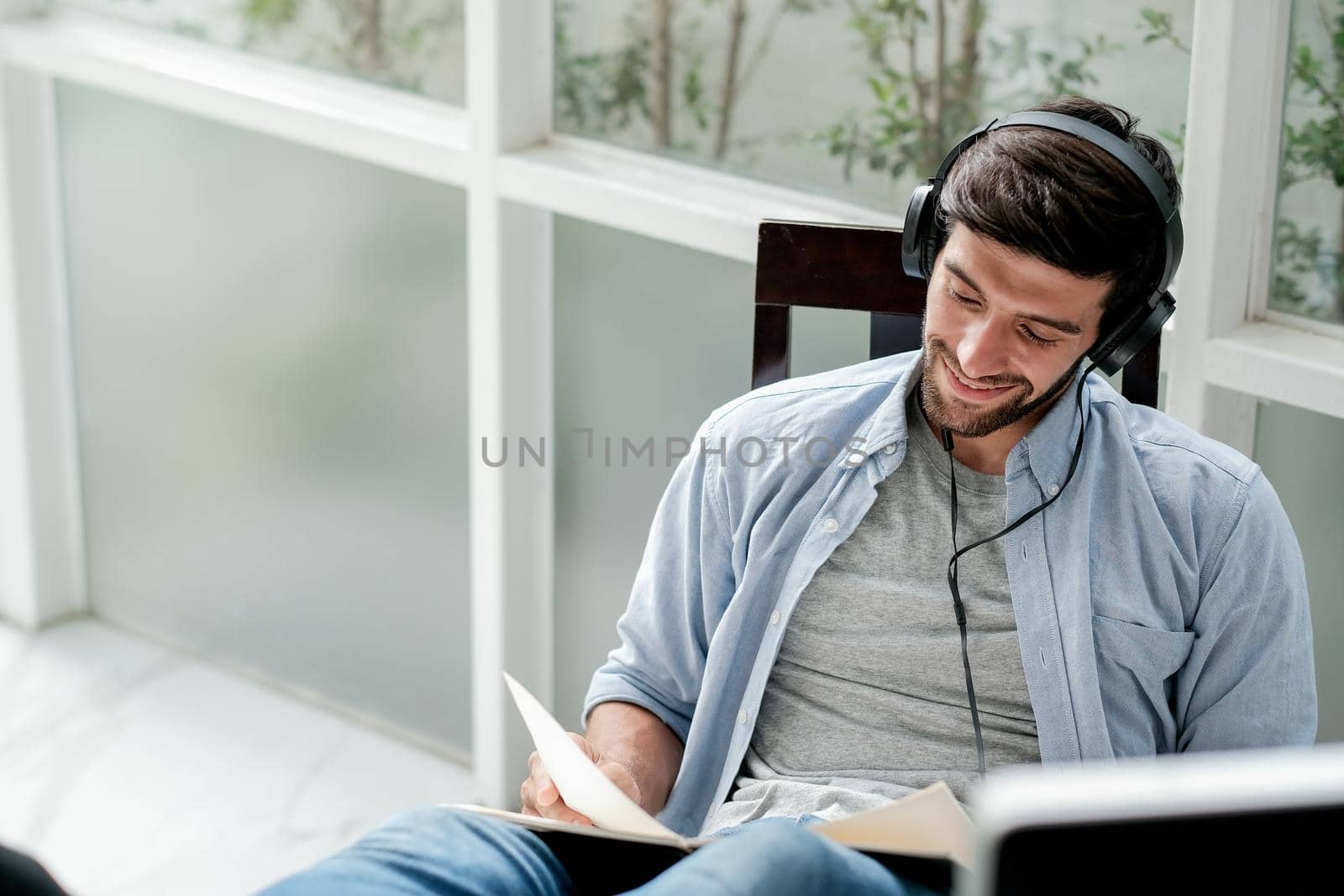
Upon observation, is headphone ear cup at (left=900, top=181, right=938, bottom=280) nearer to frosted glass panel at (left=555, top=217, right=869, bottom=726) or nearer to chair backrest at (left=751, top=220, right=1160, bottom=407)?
chair backrest at (left=751, top=220, right=1160, bottom=407)

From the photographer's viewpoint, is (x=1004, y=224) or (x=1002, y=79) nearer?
(x=1004, y=224)

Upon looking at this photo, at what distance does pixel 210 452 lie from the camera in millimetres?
2570

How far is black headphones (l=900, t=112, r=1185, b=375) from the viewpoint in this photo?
1215 mm

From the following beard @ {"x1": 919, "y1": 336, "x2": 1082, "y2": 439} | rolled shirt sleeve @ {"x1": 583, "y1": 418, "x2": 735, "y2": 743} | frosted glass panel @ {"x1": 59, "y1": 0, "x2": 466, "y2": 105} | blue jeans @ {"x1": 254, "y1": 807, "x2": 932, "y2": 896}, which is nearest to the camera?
blue jeans @ {"x1": 254, "y1": 807, "x2": 932, "y2": 896}

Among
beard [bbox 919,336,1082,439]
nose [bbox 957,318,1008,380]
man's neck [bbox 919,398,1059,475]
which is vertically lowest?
man's neck [bbox 919,398,1059,475]

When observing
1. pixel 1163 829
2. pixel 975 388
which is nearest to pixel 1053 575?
pixel 975 388

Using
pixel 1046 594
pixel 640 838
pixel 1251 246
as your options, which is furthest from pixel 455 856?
pixel 1251 246

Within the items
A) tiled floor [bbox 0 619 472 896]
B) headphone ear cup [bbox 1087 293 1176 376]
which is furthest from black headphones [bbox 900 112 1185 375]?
tiled floor [bbox 0 619 472 896]

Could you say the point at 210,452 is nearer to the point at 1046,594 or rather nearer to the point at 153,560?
the point at 153,560

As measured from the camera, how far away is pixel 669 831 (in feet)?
3.76

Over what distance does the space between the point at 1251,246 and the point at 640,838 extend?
912 millimetres

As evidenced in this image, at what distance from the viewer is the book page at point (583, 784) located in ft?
3.72

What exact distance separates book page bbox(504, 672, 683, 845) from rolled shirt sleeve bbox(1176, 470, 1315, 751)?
0.48 meters

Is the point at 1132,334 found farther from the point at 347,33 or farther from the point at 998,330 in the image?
the point at 347,33
